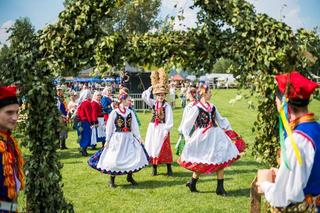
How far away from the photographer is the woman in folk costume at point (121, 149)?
848cm

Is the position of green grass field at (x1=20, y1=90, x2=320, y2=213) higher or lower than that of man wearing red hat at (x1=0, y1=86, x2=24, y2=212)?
lower

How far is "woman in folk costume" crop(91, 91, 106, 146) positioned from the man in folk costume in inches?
377

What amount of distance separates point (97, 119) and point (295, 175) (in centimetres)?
1020

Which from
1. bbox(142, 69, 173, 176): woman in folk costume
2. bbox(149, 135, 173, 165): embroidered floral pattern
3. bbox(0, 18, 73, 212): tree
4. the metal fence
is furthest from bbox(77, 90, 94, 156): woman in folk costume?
the metal fence

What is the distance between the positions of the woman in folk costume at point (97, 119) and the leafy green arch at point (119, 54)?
783 centimetres

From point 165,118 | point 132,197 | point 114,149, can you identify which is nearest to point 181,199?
point 132,197

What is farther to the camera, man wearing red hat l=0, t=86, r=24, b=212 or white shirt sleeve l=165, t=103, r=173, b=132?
white shirt sleeve l=165, t=103, r=173, b=132

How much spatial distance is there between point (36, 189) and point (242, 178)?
5420mm

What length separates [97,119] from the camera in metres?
13.1

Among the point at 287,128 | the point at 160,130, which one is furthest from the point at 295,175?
the point at 160,130

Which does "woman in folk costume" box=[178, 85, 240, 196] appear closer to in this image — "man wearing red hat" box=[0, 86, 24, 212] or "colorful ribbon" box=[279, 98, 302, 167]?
"colorful ribbon" box=[279, 98, 302, 167]

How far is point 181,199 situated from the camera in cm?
775

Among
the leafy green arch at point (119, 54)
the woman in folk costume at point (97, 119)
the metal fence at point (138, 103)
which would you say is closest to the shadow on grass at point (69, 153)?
the woman in folk costume at point (97, 119)

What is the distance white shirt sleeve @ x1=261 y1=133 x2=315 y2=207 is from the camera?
11.1 ft
